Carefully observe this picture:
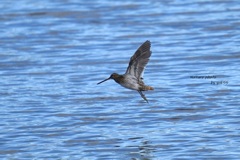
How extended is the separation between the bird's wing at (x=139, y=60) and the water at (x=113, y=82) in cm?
91

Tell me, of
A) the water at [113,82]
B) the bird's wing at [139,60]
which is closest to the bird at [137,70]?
the bird's wing at [139,60]

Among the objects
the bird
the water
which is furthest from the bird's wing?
the water

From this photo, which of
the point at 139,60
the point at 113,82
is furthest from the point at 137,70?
the point at 113,82

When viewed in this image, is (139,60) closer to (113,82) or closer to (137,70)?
(137,70)

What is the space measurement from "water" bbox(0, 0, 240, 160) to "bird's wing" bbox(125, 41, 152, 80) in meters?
0.91

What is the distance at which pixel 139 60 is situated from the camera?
37.7 feet

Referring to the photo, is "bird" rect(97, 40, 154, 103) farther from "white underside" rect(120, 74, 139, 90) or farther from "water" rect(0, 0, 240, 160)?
"water" rect(0, 0, 240, 160)

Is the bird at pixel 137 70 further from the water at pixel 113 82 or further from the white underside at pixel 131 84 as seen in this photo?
the water at pixel 113 82

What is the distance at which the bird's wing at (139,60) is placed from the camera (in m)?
11.5

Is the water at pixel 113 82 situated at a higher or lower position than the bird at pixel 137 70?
lower

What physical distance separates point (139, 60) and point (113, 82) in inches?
180

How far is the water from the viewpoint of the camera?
11469 millimetres

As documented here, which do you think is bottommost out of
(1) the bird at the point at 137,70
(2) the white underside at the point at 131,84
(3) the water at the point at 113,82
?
(3) the water at the point at 113,82

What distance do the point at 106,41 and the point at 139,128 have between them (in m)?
7.54
